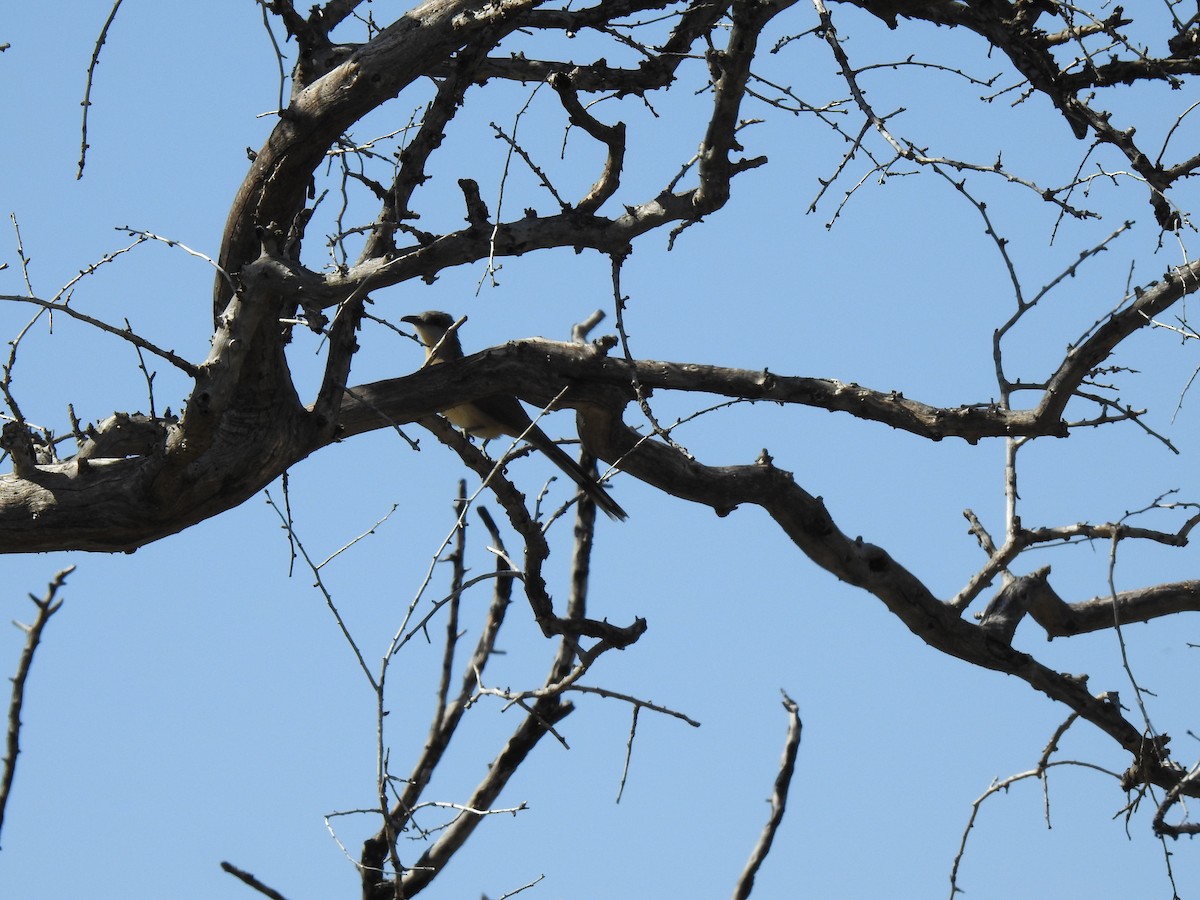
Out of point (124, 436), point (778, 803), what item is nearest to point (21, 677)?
point (124, 436)

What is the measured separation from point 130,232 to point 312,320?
0.69 m

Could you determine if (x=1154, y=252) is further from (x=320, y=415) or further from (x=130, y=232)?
(x=130, y=232)

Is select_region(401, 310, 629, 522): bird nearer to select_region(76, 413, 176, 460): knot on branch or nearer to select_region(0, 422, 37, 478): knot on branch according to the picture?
select_region(76, 413, 176, 460): knot on branch

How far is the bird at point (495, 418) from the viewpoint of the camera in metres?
5.55

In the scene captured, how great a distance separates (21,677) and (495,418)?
2545 millimetres

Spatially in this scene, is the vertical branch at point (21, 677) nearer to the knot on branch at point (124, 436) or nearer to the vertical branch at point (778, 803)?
the knot on branch at point (124, 436)

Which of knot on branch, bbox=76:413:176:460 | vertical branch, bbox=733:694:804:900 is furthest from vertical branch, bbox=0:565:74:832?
vertical branch, bbox=733:694:804:900

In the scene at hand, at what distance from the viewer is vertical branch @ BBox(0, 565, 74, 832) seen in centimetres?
505

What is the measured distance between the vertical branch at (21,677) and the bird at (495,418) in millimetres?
1790

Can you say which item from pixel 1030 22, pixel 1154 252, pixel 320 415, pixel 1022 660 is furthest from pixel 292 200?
pixel 1022 660

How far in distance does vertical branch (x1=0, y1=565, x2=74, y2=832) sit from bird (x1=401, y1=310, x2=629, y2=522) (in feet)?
5.87

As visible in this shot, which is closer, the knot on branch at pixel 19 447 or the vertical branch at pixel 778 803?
the knot on branch at pixel 19 447

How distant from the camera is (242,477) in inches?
162

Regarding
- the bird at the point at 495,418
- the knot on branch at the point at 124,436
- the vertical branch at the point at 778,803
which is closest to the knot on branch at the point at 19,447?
the knot on branch at the point at 124,436
